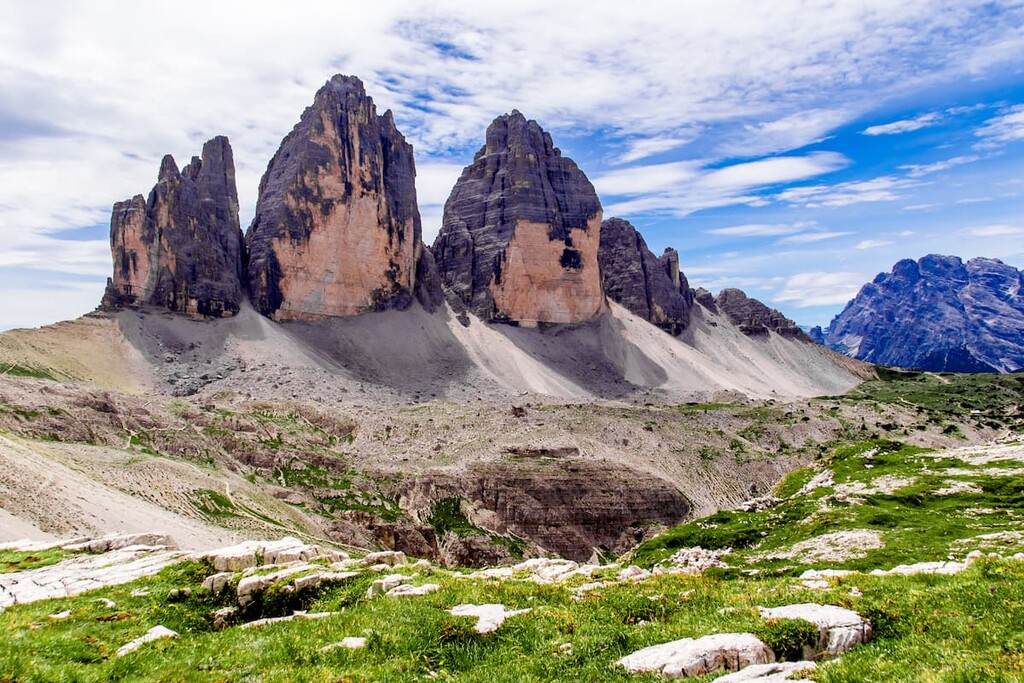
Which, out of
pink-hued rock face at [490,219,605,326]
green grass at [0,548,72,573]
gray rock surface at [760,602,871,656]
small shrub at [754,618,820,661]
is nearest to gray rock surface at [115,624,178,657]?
green grass at [0,548,72,573]

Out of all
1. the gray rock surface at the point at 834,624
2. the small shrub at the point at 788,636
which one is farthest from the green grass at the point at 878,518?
the small shrub at the point at 788,636

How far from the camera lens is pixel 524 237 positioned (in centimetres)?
17325

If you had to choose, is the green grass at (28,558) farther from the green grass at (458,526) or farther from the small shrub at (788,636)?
the green grass at (458,526)

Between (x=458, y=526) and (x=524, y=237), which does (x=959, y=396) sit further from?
(x=458, y=526)

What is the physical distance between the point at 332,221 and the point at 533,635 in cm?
14047

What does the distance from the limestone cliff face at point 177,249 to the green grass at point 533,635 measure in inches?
4968

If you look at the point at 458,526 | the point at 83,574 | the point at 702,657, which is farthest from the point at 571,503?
the point at 702,657

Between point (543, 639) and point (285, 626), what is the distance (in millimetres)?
5595

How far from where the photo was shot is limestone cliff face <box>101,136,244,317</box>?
130 m

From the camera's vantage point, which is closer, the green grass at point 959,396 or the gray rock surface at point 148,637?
the gray rock surface at point 148,637

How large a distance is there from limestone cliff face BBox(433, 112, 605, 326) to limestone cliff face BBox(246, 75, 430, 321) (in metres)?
22.5

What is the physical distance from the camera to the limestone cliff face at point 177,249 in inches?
5103

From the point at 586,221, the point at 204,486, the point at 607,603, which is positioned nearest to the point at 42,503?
the point at 204,486

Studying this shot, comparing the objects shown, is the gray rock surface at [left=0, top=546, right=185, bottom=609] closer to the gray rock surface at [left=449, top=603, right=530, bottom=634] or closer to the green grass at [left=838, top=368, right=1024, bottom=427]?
the gray rock surface at [left=449, top=603, right=530, bottom=634]
